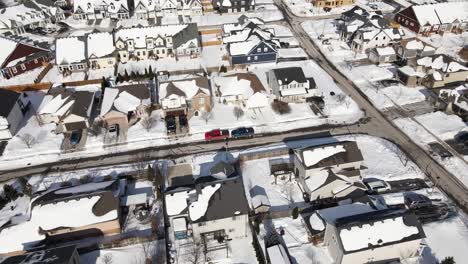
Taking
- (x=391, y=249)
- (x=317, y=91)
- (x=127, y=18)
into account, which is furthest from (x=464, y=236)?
(x=127, y=18)

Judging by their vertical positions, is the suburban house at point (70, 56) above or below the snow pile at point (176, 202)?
above

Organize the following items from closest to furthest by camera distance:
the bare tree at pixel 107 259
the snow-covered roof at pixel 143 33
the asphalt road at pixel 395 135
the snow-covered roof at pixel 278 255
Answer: the snow-covered roof at pixel 278 255, the bare tree at pixel 107 259, the asphalt road at pixel 395 135, the snow-covered roof at pixel 143 33

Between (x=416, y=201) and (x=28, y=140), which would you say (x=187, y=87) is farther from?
(x=416, y=201)

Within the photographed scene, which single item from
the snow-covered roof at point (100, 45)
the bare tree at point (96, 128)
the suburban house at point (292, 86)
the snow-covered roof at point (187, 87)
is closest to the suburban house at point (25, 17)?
the snow-covered roof at point (100, 45)

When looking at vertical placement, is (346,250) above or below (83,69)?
below

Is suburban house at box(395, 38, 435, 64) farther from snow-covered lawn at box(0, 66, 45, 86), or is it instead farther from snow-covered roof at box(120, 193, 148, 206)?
snow-covered lawn at box(0, 66, 45, 86)

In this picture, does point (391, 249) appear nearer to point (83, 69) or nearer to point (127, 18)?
point (83, 69)

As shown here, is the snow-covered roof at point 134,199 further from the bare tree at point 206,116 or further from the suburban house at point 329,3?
the suburban house at point 329,3

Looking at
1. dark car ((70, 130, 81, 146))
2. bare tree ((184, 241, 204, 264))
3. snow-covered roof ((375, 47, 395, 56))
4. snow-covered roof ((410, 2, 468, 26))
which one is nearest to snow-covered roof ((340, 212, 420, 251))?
bare tree ((184, 241, 204, 264))
